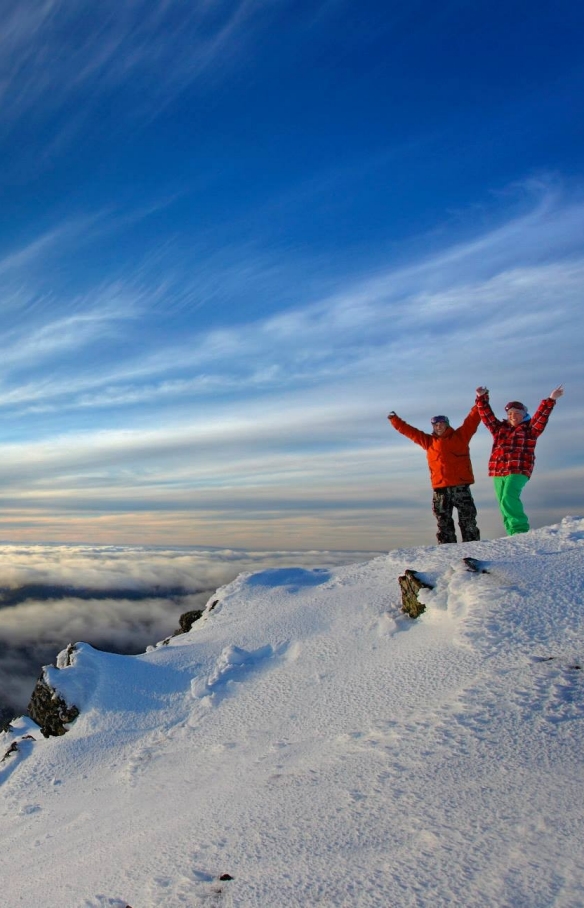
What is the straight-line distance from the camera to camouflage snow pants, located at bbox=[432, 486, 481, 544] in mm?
12352

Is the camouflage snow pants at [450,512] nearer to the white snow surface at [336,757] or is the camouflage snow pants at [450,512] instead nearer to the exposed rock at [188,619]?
the white snow surface at [336,757]

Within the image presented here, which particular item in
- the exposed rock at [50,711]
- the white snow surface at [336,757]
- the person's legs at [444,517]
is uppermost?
the person's legs at [444,517]

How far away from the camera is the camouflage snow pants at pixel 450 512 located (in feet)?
40.5

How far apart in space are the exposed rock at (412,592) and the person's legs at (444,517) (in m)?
3.87

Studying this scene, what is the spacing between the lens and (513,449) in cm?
1145

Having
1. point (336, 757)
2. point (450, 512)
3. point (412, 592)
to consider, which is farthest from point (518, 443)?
point (336, 757)

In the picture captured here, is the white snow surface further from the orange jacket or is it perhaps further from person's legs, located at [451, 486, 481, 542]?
the orange jacket

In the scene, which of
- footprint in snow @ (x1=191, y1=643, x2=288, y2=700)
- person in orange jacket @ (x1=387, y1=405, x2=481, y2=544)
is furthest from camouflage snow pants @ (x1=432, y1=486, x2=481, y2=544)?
footprint in snow @ (x1=191, y1=643, x2=288, y2=700)

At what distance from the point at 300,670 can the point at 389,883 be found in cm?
435

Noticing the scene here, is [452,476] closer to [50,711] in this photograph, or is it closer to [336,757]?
[336,757]

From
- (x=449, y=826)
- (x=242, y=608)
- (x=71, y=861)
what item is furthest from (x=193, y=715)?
(x=449, y=826)

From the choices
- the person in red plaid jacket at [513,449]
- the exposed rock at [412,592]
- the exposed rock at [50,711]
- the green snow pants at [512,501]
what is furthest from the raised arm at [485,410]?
the exposed rock at [50,711]

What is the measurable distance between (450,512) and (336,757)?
785cm

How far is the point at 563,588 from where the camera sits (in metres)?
7.42
